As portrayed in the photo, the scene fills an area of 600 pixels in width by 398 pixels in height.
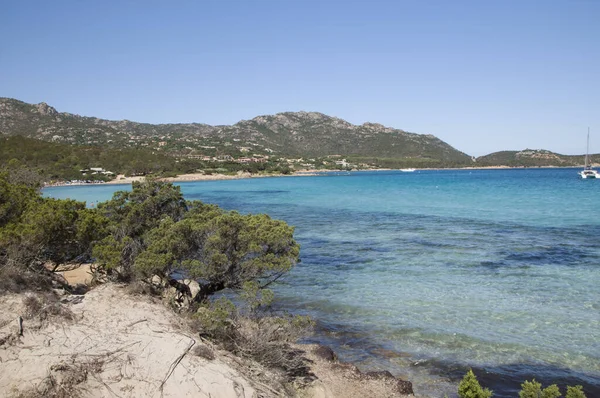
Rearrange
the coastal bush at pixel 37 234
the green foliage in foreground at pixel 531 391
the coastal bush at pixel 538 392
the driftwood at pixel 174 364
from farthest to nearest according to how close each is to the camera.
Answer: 1. the coastal bush at pixel 37 234
2. the coastal bush at pixel 538 392
3. the green foliage in foreground at pixel 531 391
4. the driftwood at pixel 174 364

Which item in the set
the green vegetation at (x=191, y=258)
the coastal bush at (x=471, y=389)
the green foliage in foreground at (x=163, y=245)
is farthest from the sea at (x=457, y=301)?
the green foliage in foreground at (x=163, y=245)

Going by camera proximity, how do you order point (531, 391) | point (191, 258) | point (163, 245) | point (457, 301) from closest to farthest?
1. point (531, 391)
2. point (163, 245)
3. point (191, 258)
4. point (457, 301)

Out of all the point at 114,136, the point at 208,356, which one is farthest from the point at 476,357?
the point at 114,136

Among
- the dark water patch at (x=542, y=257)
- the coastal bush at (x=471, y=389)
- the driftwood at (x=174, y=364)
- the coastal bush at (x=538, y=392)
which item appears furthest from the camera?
the dark water patch at (x=542, y=257)

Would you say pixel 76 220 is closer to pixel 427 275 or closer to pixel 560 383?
pixel 560 383

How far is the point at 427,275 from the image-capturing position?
19.2 meters

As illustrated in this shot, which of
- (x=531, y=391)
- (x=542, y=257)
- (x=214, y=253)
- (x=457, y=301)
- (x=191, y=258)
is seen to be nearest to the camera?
(x=531, y=391)

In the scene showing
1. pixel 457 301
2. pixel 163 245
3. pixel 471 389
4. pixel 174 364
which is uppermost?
pixel 163 245

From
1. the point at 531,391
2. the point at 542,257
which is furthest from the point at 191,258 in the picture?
the point at 542,257

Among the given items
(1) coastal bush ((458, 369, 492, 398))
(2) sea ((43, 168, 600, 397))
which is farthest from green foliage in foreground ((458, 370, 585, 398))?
(2) sea ((43, 168, 600, 397))

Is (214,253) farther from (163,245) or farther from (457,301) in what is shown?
(457,301)

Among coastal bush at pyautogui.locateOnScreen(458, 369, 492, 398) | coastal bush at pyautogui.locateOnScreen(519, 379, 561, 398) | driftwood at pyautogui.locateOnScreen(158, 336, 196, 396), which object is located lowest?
coastal bush at pyautogui.locateOnScreen(458, 369, 492, 398)

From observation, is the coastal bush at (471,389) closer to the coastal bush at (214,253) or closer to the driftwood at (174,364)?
the coastal bush at (214,253)

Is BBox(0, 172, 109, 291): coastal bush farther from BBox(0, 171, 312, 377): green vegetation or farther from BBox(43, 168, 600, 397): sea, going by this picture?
BBox(43, 168, 600, 397): sea
